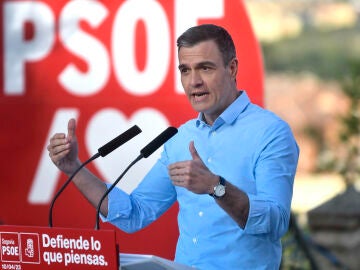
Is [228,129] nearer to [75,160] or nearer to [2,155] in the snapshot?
[75,160]

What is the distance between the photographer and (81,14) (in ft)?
13.8

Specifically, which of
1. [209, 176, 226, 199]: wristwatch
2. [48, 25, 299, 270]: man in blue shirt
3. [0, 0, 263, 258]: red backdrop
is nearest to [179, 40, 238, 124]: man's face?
[48, 25, 299, 270]: man in blue shirt

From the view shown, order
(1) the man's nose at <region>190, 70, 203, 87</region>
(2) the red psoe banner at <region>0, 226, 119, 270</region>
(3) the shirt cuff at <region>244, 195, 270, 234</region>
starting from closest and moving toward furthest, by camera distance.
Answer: (2) the red psoe banner at <region>0, 226, 119, 270</region>
(3) the shirt cuff at <region>244, 195, 270, 234</region>
(1) the man's nose at <region>190, 70, 203, 87</region>

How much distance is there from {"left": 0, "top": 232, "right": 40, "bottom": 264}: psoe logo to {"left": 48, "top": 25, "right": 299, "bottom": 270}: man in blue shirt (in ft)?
1.21

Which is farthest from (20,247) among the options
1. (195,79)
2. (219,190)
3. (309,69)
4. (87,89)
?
(309,69)

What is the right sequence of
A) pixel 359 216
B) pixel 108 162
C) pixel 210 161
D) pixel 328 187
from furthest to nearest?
pixel 328 187 < pixel 359 216 < pixel 108 162 < pixel 210 161

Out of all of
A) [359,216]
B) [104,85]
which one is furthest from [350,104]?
[104,85]

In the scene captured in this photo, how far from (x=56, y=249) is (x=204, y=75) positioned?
71 centimetres

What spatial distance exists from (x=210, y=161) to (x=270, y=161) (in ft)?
0.86

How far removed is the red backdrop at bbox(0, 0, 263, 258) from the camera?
4102 mm

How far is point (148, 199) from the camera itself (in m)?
3.17

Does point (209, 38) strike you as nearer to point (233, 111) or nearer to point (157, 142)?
point (233, 111)

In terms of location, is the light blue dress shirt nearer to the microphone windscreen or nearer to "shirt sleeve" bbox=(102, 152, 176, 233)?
"shirt sleeve" bbox=(102, 152, 176, 233)

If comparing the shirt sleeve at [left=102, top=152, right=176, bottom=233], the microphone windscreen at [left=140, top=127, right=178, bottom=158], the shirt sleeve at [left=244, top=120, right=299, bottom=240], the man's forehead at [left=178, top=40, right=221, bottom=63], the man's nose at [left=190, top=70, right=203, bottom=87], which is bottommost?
the shirt sleeve at [left=102, top=152, right=176, bottom=233]
